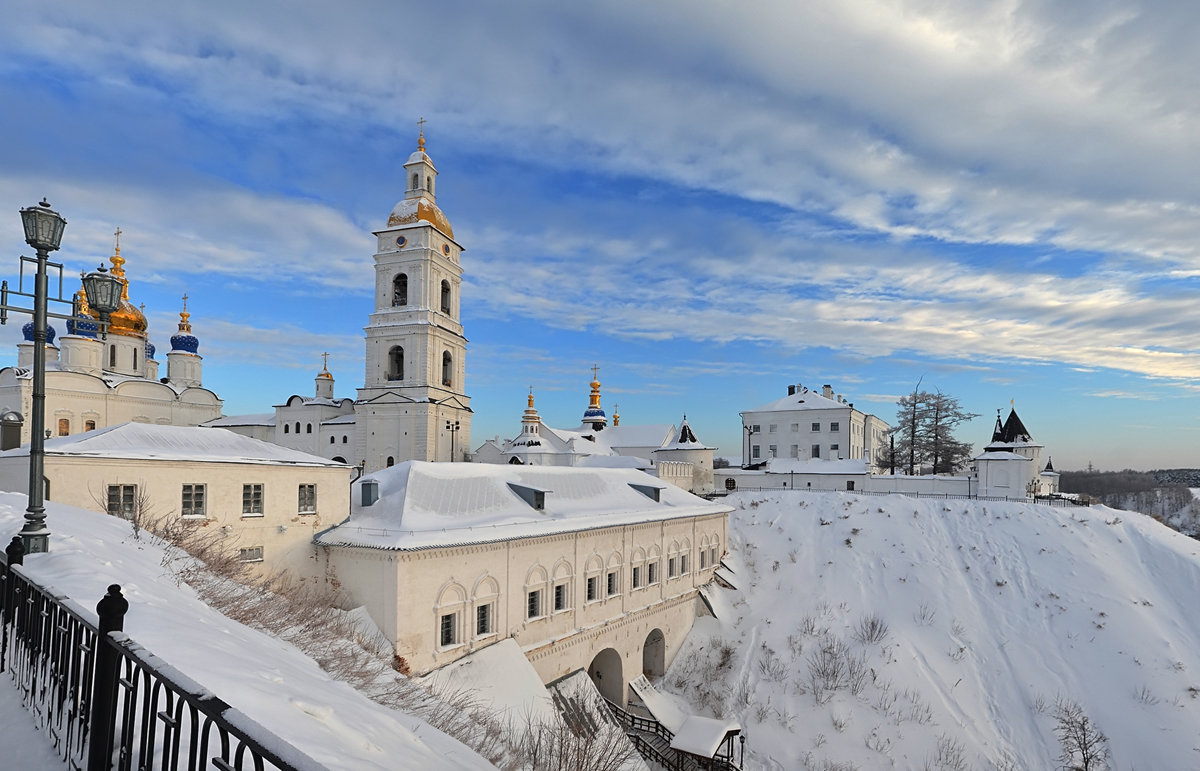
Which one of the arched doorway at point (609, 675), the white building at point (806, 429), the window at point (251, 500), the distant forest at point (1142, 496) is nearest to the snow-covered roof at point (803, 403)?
the white building at point (806, 429)

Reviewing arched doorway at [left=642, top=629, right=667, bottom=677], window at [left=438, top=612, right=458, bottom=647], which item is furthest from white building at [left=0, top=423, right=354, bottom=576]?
arched doorway at [left=642, top=629, right=667, bottom=677]

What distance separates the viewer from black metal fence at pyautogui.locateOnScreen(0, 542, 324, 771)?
2762 millimetres

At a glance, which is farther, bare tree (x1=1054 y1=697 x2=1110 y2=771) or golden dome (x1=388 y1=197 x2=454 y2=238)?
golden dome (x1=388 y1=197 x2=454 y2=238)

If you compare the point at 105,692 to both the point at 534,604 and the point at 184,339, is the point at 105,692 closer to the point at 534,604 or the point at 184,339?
the point at 534,604

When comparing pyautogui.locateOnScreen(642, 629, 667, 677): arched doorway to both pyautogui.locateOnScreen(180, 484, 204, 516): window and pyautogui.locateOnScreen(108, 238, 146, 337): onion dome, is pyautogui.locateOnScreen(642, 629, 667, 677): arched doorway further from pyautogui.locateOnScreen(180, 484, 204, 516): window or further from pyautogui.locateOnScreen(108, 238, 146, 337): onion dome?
pyautogui.locateOnScreen(108, 238, 146, 337): onion dome

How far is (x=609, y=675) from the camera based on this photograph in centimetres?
2505

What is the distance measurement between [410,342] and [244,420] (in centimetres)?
2177

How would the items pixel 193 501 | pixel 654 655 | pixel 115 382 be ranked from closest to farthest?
pixel 193 501
pixel 654 655
pixel 115 382

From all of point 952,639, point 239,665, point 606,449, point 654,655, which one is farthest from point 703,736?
point 606,449

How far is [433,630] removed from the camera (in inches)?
701

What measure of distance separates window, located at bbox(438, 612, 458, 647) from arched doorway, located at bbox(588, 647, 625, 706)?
7934 millimetres

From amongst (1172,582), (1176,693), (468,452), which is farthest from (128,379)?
(1172,582)

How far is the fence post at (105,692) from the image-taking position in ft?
11.8

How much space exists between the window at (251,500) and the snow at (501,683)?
6958 mm
